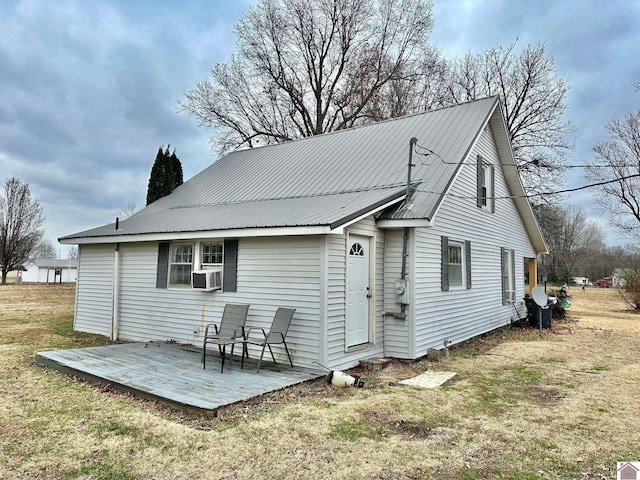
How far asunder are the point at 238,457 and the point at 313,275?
319cm

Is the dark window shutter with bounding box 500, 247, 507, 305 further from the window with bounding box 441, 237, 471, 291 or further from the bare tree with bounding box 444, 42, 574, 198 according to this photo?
the bare tree with bounding box 444, 42, 574, 198

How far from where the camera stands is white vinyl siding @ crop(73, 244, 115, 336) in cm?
973

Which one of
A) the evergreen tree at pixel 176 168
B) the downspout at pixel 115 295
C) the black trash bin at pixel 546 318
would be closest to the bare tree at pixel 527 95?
the black trash bin at pixel 546 318

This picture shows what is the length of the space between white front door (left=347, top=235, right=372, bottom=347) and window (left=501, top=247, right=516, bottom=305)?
6.31 m

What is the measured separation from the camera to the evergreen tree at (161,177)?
16.8 meters

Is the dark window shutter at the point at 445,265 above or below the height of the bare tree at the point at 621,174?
below

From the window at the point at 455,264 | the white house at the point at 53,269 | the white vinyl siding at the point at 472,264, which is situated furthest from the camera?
the white house at the point at 53,269

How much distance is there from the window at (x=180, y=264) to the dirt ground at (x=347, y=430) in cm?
265

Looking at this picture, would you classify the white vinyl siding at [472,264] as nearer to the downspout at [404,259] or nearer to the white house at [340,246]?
the white house at [340,246]

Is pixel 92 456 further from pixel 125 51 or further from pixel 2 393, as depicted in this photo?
pixel 125 51

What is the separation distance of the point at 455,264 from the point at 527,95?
1640 cm

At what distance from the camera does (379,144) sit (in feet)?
33.4

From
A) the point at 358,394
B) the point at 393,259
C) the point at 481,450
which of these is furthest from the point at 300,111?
the point at 481,450

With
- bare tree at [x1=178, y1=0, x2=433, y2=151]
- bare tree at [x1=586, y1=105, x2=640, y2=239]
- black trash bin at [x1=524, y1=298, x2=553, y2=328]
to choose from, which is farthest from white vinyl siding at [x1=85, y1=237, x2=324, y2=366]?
bare tree at [x1=586, y1=105, x2=640, y2=239]
